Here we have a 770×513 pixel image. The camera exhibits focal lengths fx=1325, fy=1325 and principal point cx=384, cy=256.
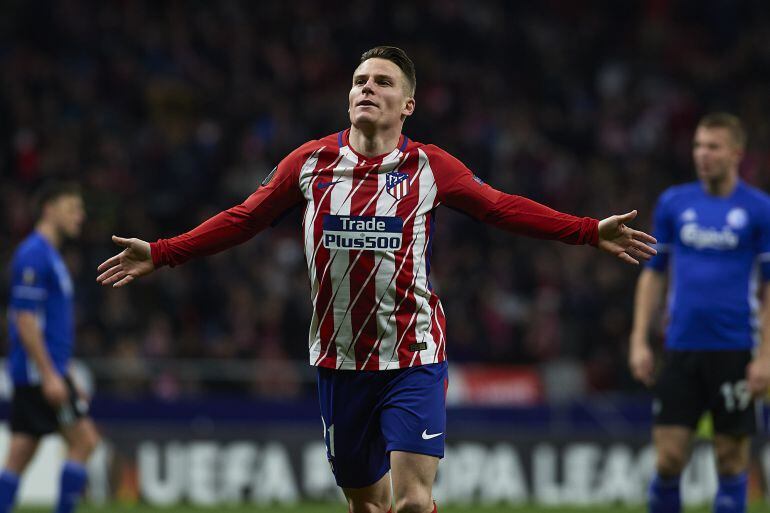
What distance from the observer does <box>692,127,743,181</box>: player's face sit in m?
7.40

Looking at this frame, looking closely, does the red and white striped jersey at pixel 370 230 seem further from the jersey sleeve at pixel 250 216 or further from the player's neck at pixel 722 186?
the player's neck at pixel 722 186

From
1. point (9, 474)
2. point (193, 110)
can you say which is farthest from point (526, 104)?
point (9, 474)

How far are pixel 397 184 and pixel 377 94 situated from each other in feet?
1.24

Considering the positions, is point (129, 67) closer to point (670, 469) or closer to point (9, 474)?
point (9, 474)

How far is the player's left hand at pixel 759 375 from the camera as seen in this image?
7109mm

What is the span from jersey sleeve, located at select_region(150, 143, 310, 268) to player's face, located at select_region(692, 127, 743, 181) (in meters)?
2.83

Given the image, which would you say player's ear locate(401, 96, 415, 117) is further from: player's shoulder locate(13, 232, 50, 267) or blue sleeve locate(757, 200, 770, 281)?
player's shoulder locate(13, 232, 50, 267)

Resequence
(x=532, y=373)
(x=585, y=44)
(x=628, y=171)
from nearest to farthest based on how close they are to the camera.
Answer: (x=532, y=373) < (x=628, y=171) < (x=585, y=44)

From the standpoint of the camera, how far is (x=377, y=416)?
18.2ft

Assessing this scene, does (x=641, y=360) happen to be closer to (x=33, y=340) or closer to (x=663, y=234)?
(x=663, y=234)

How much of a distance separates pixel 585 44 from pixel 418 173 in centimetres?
1501

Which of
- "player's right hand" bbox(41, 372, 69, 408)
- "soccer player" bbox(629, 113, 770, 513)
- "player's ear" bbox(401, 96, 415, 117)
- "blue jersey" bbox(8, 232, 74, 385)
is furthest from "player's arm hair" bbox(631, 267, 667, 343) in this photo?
"blue jersey" bbox(8, 232, 74, 385)

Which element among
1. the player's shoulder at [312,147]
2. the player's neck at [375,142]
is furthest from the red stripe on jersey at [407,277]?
the player's shoulder at [312,147]

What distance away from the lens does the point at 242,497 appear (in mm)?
11375
